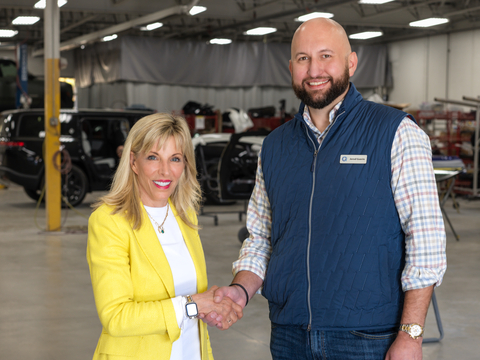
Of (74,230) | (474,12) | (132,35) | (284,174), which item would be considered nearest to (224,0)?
(132,35)

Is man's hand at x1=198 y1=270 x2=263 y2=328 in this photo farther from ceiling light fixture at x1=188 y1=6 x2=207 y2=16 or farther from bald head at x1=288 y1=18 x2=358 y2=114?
ceiling light fixture at x1=188 y1=6 x2=207 y2=16

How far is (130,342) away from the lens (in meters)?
1.70

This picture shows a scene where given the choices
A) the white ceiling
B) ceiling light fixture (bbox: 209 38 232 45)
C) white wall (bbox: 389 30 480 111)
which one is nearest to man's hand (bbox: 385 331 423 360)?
the white ceiling

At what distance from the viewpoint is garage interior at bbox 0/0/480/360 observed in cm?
409

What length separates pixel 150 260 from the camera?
5.62 feet

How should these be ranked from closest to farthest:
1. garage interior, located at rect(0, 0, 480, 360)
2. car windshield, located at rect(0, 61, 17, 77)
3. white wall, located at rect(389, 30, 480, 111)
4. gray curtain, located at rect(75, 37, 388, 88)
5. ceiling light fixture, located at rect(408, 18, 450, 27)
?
garage interior, located at rect(0, 0, 480, 360)
ceiling light fixture, located at rect(408, 18, 450, 27)
white wall, located at rect(389, 30, 480, 111)
gray curtain, located at rect(75, 37, 388, 88)
car windshield, located at rect(0, 61, 17, 77)

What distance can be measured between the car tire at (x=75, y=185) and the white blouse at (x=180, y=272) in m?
7.88

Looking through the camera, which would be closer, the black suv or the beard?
the beard

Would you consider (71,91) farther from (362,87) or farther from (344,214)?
(344,214)

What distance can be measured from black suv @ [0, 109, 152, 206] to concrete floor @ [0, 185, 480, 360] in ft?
4.56

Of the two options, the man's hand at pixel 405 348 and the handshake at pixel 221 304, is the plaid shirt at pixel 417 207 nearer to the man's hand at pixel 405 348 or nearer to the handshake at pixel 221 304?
the man's hand at pixel 405 348

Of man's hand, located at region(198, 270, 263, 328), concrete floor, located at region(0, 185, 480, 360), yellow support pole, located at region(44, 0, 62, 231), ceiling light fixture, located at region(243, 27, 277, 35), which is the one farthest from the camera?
ceiling light fixture, located at region(243, 27, 277, 35)

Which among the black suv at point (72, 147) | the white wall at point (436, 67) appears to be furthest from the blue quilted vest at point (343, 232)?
the white wall at point (436, 67)

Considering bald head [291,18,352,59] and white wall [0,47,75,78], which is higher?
white wall [0,47,75,78]
